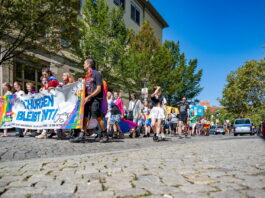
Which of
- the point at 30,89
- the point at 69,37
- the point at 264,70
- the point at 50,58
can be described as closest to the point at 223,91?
the point at 264,70

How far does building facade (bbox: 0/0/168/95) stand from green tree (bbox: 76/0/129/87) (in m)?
1.27

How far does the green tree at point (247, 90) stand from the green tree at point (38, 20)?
39.8 m

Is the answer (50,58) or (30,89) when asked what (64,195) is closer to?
(30,89)

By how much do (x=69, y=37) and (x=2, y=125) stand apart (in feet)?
17.5

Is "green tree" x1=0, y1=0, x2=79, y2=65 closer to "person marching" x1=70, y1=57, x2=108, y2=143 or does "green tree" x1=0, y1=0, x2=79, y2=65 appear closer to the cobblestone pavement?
"person marching" x1=70, y1=57, x2=108, y2=143

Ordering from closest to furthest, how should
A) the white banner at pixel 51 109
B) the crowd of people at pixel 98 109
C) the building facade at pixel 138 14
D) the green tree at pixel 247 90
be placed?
the crowd of people at pixel 98 109 → the white banner at pixel 51 109 → the building facade at pixel 138 14 → the green tree at pixel 247 90

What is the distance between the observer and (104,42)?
1859 cm

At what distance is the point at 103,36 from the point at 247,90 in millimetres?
36134

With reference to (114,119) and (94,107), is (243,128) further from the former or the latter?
(94,107)

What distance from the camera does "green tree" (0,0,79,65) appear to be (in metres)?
10.2

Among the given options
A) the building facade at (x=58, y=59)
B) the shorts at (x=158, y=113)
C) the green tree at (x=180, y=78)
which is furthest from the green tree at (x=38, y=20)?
the green tree at (x=180, y=78)

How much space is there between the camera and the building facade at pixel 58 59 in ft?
46.1

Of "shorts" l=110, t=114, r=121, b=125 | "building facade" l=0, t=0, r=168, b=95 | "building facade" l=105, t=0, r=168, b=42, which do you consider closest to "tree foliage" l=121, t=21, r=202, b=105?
"building facade" l=105, t=0, r=168, b=42

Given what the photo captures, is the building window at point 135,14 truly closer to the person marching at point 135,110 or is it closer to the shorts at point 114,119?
the person marching at point 135,110
